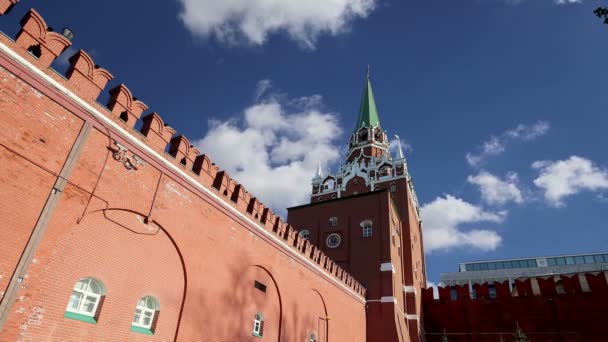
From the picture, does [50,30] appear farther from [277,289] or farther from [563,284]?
[563,284]

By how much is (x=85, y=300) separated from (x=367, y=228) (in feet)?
66.7

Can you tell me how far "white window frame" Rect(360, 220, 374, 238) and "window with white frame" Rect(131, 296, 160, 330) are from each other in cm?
1836

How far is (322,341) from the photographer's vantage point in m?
17.6

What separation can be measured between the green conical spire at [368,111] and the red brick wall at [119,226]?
2971 cm

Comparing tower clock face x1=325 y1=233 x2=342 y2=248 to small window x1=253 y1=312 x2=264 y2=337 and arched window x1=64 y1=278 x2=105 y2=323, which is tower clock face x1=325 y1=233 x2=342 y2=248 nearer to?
small window x1=253 y1=312 x2=264 y2=337

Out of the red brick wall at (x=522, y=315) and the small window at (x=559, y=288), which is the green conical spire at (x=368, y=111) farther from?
the small window at (x=559, y=288)

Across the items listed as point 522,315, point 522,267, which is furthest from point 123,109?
point 522,267

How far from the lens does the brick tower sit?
23.4m

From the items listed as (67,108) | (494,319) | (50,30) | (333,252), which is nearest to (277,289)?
(67,108)

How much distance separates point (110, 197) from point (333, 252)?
64.9 ft

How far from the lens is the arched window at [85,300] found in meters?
7.38

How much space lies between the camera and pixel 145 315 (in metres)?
8.94

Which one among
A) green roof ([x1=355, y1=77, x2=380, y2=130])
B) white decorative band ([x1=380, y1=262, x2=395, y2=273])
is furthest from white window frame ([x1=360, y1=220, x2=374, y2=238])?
green roof ([x1=355, y1=77, x2=380, y2=130])

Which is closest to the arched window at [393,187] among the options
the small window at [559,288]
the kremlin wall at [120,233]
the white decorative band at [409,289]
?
the white decorative band at [409,289]
